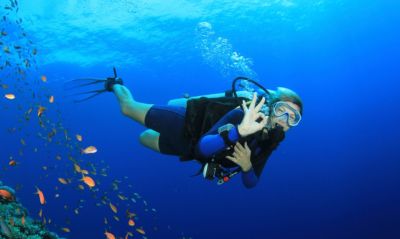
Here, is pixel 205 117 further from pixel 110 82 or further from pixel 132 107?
pixel 110 82

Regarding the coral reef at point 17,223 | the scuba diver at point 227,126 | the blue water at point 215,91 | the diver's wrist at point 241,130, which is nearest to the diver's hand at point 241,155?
the scuba diver at point 227,126

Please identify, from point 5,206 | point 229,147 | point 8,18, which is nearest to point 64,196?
point 8,18

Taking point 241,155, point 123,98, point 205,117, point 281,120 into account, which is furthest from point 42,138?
point 281,120

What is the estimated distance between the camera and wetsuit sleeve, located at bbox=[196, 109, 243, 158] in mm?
3991

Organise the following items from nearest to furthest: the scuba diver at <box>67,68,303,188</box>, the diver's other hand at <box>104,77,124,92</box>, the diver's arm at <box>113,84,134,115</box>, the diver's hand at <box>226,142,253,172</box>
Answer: the scuba diver at <box>67,68,303,188</box> < the diver's hand at <box>226,142,253,172</box> < the diver's arm at <box>113,84,134,115</box> < the diver's other hand at <box>104,77,124,92</box>

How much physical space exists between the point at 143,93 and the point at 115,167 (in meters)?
34.7

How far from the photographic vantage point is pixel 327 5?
95.0ft

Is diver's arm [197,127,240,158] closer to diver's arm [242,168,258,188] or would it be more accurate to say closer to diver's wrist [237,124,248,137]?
diver's wrist [237,124,248,137]

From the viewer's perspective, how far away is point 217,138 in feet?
13.4

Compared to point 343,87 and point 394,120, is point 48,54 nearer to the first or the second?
point 343,87

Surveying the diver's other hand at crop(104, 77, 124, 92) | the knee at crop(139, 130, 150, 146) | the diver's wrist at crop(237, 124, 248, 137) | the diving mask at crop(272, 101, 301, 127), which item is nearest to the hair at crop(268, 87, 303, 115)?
the diving mask at crop(272, 101, 301, 127)

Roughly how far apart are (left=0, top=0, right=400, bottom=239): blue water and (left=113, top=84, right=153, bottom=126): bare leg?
5.06 m

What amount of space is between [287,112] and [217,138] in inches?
45.6

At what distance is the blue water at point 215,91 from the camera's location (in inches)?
1009
